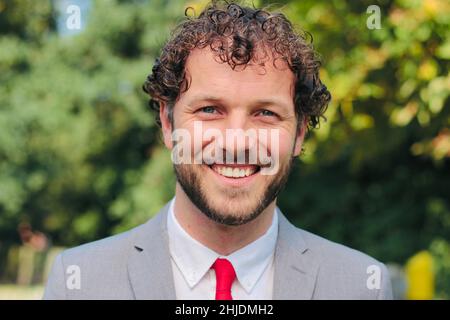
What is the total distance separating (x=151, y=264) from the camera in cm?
244

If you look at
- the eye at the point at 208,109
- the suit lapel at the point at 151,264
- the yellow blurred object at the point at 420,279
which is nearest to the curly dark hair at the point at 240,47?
the eye at the point at 208,109

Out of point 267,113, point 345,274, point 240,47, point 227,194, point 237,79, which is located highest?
point 240,47

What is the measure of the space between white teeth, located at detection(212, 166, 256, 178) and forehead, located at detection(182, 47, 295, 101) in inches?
8.8

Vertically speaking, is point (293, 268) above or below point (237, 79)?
below

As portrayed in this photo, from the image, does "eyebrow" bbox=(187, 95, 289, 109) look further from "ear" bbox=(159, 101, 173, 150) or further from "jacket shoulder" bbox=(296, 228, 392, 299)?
A: "jacket shoulder" bbox=(296, 228, 392, 299)

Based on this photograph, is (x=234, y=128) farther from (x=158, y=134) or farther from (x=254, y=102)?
(x=158, y=134)

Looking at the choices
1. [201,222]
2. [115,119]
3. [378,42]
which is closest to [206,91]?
[201,222]

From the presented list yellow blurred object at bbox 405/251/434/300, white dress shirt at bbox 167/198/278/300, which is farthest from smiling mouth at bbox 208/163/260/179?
yellow blurred object at bbox 405/251/434/300

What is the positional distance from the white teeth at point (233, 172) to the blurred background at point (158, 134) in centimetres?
98

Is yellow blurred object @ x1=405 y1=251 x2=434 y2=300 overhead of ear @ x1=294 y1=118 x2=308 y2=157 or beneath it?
beneath

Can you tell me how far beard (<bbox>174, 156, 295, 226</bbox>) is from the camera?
7.53 feet

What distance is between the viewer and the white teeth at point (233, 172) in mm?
2309

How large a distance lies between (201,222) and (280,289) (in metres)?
0.34

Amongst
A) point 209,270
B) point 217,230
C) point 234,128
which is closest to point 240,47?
point 234,128
